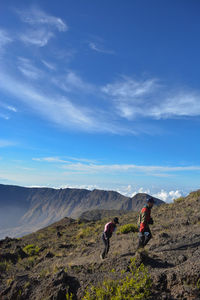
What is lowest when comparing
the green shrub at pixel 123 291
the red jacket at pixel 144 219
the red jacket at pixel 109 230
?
the green shrub at pixel 123 291

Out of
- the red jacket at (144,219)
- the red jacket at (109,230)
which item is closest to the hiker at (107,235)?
the red jacket at (109,230)

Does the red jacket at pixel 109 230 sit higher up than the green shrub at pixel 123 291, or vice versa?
the red jacket at pixel 109 230

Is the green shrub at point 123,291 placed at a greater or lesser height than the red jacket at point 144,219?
lesser

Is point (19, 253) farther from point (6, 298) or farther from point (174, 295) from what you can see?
point (174, 295)

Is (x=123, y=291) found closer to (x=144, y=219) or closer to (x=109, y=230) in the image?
(x=144, y=219)

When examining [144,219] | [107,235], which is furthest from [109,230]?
[144,219]

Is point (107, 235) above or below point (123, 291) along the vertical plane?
above

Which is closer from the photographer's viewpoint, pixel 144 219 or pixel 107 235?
pixel 144 219

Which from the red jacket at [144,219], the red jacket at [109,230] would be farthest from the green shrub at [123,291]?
the red jacket at [109,230]

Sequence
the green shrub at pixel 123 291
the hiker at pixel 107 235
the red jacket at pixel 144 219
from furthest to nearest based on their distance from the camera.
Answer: the hiker at pixel 107 235 < the red jacket at pixel 144 219 < the green shrub at pixel 123 291

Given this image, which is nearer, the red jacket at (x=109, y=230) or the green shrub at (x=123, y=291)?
the green shrub at (x=123, y=291)

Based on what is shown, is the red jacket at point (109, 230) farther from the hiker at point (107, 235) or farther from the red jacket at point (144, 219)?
the red jacket at point (144, 219)

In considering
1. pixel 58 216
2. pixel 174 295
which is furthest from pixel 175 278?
pixel 58 216

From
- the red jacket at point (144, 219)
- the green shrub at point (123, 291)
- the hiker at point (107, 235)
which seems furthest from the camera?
the hiker at point (107, 235)
